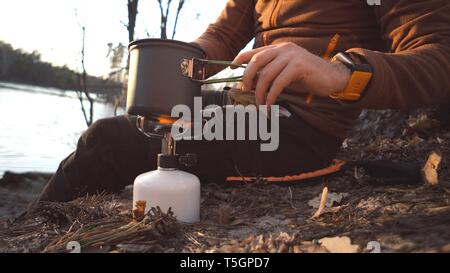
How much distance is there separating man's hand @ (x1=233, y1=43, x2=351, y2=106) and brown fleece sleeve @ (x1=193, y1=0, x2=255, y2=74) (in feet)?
4.42

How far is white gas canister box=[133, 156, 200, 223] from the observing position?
4.72ft

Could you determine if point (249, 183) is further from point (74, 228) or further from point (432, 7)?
point (432, 7)

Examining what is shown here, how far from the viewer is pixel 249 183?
210 cm

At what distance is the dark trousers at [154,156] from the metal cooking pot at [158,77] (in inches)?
26.6

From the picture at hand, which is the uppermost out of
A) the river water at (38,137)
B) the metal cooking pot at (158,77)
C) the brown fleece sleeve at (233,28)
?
the brown fleece sleeve at (233,28)

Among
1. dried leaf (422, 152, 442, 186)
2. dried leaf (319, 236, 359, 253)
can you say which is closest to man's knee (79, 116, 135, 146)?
dried leaf (319, 236, 359, 253)

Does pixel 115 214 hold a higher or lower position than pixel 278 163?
lower

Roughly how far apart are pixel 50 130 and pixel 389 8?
12694mm

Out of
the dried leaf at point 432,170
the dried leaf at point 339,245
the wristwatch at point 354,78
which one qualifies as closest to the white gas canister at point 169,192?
the dried leaf at point 339,245

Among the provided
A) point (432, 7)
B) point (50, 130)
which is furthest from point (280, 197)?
point (50, 130)

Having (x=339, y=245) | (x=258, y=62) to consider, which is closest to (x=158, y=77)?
(x=258, y=62)

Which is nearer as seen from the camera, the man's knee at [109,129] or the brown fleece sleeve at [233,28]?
the man's knee at [109,129]

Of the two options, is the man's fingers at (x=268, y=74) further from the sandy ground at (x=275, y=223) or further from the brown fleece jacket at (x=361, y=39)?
the sandy ground at (x=275, y=223)

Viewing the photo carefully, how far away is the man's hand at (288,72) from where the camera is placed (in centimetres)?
132
